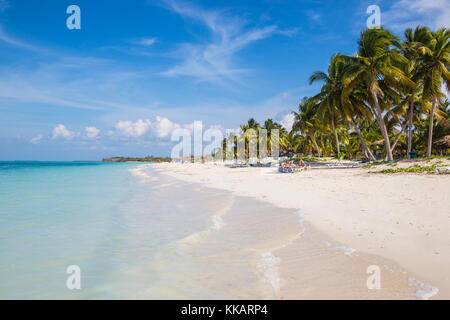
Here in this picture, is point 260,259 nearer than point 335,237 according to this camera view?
Yes

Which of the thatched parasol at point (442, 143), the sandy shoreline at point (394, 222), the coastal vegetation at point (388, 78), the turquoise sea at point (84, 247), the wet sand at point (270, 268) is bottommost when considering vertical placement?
the turquoise sea at point (84, 247)

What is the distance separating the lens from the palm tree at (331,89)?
24969mm

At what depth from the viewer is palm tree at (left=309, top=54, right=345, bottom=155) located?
2497 cm

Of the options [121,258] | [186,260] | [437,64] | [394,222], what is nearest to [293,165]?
[437,64]

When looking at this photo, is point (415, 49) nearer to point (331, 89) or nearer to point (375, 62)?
point (375, 62)

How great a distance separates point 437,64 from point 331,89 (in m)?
8.79

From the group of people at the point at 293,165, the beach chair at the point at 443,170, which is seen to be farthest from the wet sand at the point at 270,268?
the group of people at the point at 293,165

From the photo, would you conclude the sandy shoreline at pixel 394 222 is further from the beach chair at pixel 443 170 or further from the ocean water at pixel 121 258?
the beach chair at pixel 443 170

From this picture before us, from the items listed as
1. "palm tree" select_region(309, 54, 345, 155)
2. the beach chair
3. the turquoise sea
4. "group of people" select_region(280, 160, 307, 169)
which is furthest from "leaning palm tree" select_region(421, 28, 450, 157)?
the turquoise sea

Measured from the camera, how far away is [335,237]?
4.95 m

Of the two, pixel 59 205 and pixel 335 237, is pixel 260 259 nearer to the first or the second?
pixel 335 237

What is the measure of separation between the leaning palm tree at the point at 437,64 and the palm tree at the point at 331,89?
674 cm
